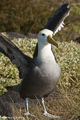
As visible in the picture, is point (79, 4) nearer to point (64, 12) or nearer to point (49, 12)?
point (49, 12)

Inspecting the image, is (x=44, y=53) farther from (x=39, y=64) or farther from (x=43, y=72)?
(x=43, y=72)

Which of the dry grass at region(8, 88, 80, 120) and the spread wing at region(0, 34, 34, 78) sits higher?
the spread wing at region(0, 34, 34, 78)

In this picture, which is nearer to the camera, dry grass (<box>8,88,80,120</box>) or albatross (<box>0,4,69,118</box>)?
albatross (<box>0,4,69,118</box>)

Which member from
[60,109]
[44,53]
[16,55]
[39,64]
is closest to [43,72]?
[39,64]

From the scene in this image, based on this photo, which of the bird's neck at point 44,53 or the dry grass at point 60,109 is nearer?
the bird's neck at point 44,53

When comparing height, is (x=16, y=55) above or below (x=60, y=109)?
above

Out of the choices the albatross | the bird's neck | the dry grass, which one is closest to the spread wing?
the albatross

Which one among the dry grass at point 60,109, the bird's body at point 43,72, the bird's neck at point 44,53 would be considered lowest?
the dry grass at point 60,109

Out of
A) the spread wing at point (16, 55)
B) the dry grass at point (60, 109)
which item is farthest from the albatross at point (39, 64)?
the dry grass at point (60, 109)

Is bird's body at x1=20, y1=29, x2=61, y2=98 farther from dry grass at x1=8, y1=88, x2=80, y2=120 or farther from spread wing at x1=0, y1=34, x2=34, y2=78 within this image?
dry grass at x1=8, y1=88, x2=80, y2=120

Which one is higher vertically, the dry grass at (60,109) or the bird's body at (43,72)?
the bird's body at (43,72)

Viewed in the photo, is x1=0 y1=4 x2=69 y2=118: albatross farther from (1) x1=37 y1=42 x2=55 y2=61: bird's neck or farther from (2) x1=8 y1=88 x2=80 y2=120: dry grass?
(2) x1=8 y1=88 x2=80 y2=120: dry grass

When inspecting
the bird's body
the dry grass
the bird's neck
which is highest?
the bird's neck

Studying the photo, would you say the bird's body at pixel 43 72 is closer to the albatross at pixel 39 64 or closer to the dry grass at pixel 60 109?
the albatross at pixel 39 64
